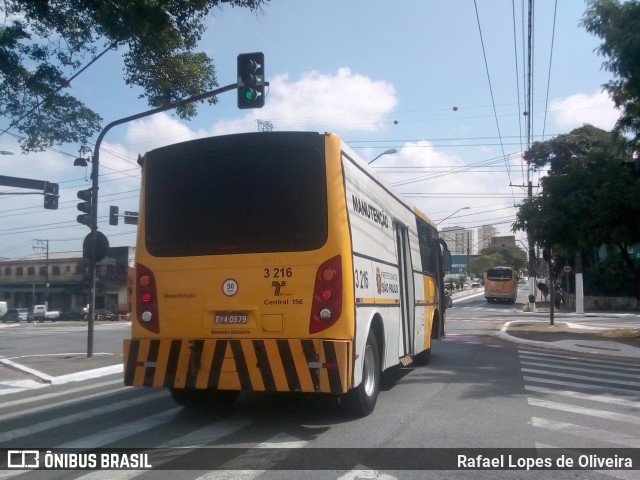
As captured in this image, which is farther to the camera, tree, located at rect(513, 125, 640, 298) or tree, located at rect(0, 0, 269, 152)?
tree, located at rect(513, 125, 640, 298)

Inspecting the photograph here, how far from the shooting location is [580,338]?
20578 mm

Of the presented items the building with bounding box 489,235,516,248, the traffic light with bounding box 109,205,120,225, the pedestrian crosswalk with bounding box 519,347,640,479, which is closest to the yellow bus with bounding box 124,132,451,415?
the pedestrian crosswalk with bounding box 519,347,640,479

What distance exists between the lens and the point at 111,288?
60.0 metres

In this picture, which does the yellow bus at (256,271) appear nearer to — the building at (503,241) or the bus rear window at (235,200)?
the bus rear window at (235,200)

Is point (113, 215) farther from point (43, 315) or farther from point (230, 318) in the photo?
point (43, 315)

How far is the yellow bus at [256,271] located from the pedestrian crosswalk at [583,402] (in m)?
2.28

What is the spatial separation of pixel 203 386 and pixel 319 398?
7.44 ft

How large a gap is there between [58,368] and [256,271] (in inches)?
302

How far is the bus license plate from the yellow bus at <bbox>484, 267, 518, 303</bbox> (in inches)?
1999

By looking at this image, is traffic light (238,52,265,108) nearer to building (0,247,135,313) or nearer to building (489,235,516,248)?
building (0,247,135,313)

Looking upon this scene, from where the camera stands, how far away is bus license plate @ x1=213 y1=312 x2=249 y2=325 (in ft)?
23.6

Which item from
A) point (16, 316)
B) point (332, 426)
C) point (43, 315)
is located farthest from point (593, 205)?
point (16, 316)

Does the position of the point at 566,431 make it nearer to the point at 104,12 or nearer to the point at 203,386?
the point at 203,386

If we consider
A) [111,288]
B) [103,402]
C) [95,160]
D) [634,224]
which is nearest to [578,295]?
[634,224]
